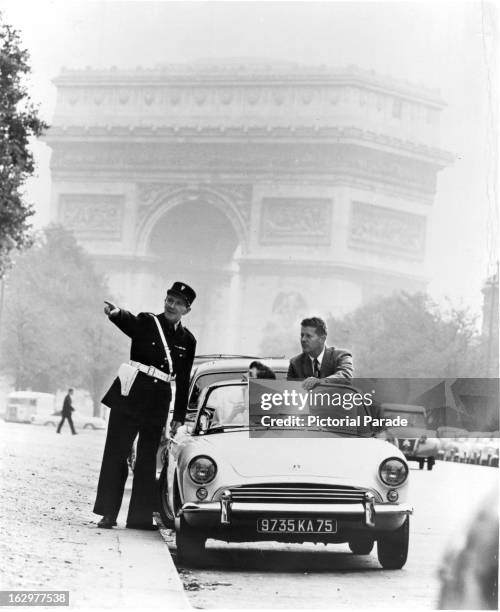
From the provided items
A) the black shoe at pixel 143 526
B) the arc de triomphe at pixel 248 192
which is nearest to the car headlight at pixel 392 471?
the black shoe at pixel 143 526

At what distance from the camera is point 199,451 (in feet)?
23.1

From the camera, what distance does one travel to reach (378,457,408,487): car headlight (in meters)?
6.90

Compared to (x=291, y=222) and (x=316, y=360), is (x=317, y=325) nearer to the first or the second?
(x=316, y=360)

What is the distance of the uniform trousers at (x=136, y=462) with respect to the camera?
Answer: 307 inches

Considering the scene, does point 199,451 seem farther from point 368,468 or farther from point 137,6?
point 137,6

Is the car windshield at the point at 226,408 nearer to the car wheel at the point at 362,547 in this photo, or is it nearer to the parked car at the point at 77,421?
the car wheel at the point at 362,547

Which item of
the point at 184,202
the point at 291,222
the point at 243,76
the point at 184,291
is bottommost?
the point at 184,291

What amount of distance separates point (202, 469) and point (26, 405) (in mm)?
36839

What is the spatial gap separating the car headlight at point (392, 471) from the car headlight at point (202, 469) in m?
0.81

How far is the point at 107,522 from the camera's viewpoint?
790 centimetres

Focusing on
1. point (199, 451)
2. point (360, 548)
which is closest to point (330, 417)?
point (199, 451)

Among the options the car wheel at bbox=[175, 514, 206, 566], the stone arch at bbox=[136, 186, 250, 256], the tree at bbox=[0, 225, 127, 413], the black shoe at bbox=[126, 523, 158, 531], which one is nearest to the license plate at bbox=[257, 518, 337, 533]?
the car wheel at bbox=[175, 514, 206, 566]

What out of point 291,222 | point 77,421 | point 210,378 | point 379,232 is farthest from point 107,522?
point 291,222

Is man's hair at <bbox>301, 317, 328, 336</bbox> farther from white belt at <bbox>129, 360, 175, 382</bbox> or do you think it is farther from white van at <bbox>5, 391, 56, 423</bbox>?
white van at <bbox>5, 391, 56, 423</bbox>
